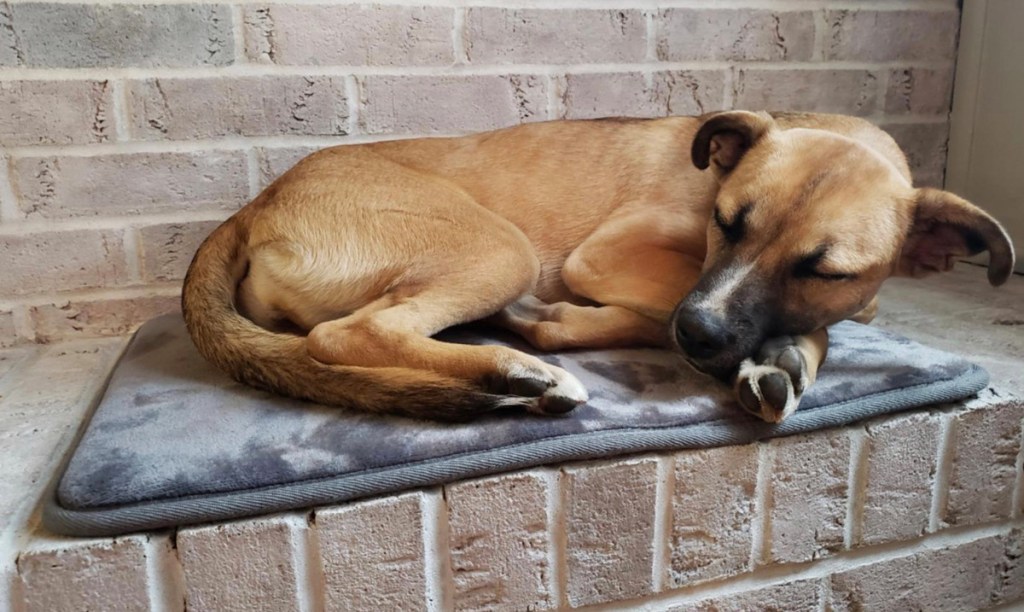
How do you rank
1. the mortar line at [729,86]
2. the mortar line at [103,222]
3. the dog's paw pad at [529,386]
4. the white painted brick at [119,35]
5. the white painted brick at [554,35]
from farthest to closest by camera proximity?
the mortar line at [729,86], the white painted brick at [554,35], the mortar line at [103,222], the white painted brick at [119,35], the dog's paw pad at [529,386]

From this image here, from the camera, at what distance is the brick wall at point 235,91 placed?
80.8 inches

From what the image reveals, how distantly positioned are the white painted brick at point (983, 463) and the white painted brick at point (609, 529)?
69cm

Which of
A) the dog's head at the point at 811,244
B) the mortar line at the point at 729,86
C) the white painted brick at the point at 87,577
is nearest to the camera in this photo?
the white painted brick at the point at 87,577

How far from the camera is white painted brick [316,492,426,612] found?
1229 mm

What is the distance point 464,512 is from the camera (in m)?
1.28

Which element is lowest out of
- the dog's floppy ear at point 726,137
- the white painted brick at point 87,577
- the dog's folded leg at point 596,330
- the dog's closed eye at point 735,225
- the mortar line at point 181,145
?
the white painted brick at point 87,577

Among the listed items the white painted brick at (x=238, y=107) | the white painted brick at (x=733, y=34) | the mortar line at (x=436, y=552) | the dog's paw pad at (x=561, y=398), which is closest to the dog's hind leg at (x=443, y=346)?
the dog's paw pad at (x=561, y=398)

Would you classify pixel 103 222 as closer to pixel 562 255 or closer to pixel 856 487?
pixel 562 255

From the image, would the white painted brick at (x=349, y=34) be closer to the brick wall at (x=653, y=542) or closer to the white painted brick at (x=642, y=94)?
the white painted brick at (x=642, y=94)

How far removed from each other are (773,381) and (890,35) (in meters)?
2.00

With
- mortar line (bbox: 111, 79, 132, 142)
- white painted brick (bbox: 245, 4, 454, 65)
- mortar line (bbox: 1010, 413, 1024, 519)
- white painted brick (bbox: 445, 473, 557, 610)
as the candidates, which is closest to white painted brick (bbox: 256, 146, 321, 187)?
white painted brick (bbox: 245, 4, 454, 65)

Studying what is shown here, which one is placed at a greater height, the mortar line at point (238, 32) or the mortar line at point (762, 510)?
the mortar line at point (238, 32)

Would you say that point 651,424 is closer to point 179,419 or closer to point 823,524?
point 823,524

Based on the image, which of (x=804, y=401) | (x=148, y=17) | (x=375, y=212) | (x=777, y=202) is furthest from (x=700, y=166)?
(x=148, y=17)
